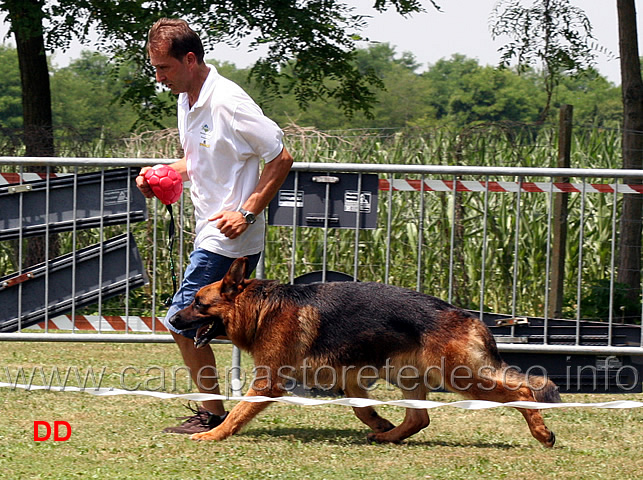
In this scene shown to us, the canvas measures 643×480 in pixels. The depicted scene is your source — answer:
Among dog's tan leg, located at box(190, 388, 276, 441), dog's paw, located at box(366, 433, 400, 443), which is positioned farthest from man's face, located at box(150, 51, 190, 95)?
dog's paw, located at box(366, 433, 400, 443)

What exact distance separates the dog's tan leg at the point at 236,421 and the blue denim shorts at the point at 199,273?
0.51 meters

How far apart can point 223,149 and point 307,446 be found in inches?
64.2

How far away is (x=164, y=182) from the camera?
199 inches

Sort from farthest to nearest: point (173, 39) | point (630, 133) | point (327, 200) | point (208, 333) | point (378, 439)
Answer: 1. point (630, 133)
2. point (327, 200)
3. point (378, 439)
4. point (208, 333)
5. point (173, 39)

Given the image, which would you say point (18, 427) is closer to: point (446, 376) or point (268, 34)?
point (446, 376)

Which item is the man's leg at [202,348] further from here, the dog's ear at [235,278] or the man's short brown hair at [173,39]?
the man's short brown hair at [173,39]

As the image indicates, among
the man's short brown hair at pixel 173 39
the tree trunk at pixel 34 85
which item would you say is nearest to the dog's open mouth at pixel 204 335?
the man's short brown hair at pixel 173 39

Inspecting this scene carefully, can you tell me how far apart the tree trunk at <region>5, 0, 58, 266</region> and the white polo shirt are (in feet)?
19.1

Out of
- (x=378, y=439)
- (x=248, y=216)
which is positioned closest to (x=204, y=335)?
(x=248, y=216)

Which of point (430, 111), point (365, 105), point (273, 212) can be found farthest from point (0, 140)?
point (430, 111)

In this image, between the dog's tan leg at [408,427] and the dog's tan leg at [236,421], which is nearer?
the dog's tan leg at [236,421]

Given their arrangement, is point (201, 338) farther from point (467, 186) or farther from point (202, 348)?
point (467, 186)

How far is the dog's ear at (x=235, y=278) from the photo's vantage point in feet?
15.8

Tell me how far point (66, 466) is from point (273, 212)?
8.51 feet
